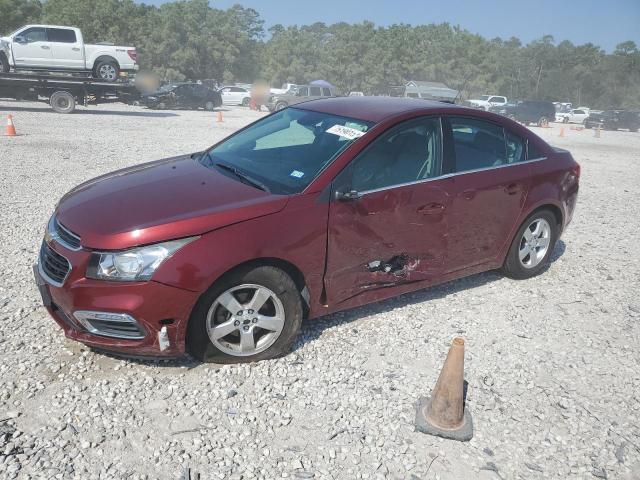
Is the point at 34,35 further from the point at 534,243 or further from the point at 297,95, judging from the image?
the point at 534,243

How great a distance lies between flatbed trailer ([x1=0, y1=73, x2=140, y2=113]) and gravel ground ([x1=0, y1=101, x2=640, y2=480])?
50.7 ft

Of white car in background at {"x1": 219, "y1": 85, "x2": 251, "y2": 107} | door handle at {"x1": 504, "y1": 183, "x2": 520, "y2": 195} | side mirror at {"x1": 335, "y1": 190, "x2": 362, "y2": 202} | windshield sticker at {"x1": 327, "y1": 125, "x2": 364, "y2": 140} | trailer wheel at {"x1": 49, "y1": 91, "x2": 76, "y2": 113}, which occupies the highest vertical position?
windshield sticker at {"x1": 327, "y1": 125, "x2": 364, "y2": 140}

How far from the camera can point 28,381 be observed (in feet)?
10.4

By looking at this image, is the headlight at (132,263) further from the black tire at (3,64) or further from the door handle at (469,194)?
the black tire at (3,64)

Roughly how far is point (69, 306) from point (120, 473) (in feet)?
3.52

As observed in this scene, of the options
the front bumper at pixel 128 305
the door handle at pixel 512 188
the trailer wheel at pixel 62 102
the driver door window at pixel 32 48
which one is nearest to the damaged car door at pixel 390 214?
the door handle at pixel 512 188

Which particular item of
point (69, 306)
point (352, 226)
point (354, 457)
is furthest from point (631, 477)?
point (69, 306)

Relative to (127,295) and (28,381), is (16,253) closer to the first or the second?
(28,381)

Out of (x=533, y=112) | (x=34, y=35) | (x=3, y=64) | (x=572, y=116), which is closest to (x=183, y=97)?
(x=34, y=35)

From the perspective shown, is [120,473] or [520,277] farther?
[520,277]

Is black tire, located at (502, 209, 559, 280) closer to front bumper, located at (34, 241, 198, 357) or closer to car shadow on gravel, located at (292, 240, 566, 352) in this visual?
car shadow on gravel, located at (292, 240, 566, 352)

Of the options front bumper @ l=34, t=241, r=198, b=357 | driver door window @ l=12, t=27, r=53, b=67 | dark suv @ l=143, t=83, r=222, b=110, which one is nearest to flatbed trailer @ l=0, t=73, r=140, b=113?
driver door window @ l=12, t=27, r=53, b=67

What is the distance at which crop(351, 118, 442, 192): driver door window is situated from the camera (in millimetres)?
3775

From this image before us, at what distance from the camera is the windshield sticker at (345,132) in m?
3.86
